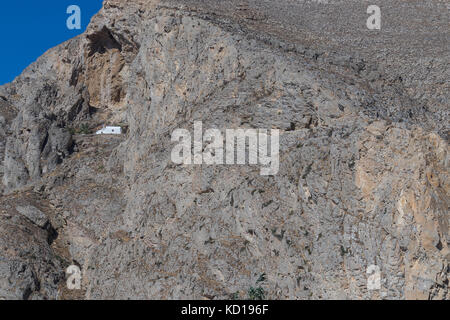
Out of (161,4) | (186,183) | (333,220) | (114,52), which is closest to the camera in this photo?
(333,220)

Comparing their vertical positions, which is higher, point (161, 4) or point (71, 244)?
point (161, 4)

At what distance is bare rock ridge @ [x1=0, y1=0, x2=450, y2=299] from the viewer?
31.3 meters

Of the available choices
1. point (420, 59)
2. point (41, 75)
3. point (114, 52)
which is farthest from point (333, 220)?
point (41, 75)

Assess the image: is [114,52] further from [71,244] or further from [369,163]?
[369,163]

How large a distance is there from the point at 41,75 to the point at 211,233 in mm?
28376

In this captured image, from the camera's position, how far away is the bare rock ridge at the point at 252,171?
31.3 metres

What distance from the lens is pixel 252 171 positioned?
33750mm

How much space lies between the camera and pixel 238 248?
32.9 metres

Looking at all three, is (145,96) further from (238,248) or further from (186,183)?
(238,248)

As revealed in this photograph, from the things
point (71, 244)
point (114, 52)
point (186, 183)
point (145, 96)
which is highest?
point (114, 52)

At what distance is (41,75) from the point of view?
57.9 metres

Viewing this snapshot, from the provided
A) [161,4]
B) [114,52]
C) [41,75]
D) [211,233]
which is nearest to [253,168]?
[211,233]

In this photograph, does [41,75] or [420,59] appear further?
[41,75]

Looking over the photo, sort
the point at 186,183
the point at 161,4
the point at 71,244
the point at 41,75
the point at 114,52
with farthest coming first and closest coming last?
the point at 41,75 → the point at 114,52 → the point at 161,4 → the point at 71,244 → the point at 186,183
